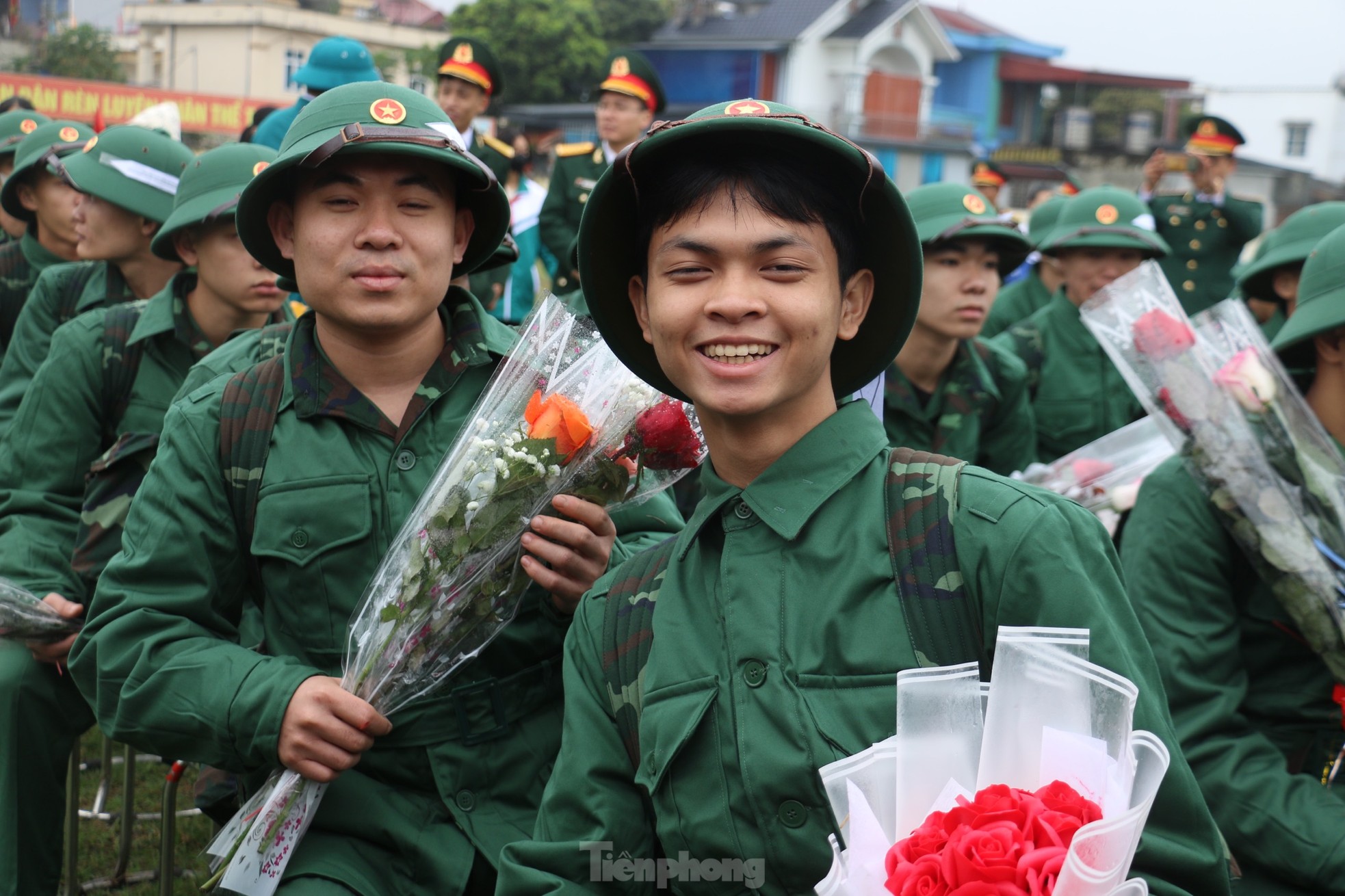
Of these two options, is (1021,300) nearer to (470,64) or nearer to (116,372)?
(470,64)

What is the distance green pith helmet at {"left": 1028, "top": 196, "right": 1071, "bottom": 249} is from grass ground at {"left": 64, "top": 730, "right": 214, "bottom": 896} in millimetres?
5580

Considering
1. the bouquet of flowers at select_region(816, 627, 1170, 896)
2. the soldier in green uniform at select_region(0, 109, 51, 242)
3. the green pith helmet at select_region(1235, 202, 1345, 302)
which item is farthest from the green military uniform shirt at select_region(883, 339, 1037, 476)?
the soldier in green uniform at select_region(0, 109, 51, 242)

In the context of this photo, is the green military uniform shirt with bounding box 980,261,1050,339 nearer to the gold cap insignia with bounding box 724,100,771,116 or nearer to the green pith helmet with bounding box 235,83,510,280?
the green pith helmet with bounding box 235,83,510,280

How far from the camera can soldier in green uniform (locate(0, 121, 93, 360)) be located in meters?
6.94

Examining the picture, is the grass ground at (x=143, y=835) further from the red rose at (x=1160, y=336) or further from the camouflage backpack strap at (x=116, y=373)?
the red rose at (x=1160, y=336)

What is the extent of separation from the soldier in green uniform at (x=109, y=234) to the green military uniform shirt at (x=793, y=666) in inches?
149

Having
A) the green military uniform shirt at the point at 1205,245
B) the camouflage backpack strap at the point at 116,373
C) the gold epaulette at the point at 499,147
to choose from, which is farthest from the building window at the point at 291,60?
the camouflage backpack strap at the point at 116,373

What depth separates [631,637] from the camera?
2.50m

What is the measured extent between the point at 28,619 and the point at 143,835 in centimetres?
196

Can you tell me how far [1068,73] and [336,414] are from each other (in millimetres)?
68624

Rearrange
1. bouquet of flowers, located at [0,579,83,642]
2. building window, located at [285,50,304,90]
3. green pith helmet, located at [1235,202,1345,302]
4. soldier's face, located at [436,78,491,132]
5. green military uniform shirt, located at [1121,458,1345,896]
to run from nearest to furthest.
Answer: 1. green military uniform shirt, located at [1121,458,1345,896]
2. bouquet of flowers, located at [0,579,83,642]
3. green pith helmet, located at [1235,202,1345,302]
4. soldier's face, located at [436,78,491,132]
5. building window, located at [285,50,304,90]

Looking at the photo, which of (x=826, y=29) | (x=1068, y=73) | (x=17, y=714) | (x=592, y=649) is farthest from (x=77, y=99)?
(x=1068, y=73)

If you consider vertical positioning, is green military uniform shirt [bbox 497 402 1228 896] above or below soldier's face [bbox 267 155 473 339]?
below

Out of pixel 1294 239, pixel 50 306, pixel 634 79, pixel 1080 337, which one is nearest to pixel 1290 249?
pixel 1294 239
